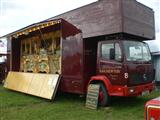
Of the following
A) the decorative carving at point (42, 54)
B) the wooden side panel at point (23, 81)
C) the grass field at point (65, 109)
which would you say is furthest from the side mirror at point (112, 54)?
the wooden side panel at point (23, 81)

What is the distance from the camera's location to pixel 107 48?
404 inches

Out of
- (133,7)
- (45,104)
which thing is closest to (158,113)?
(133,7)

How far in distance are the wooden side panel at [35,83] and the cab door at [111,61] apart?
7.62ft

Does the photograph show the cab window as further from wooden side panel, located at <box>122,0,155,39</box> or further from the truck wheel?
the truck wheel

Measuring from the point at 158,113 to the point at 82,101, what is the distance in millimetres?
8969

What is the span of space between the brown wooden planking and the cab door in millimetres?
454

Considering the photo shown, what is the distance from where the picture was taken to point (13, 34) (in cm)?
1494

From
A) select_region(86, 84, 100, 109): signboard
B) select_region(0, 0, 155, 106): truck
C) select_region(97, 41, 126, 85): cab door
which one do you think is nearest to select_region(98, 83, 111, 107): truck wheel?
select_region(0, 0, 155, 106): truck

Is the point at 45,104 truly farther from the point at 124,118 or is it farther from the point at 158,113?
the point at 158,113

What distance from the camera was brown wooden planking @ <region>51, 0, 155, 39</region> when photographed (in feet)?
31.8

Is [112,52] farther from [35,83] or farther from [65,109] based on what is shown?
[35,83]

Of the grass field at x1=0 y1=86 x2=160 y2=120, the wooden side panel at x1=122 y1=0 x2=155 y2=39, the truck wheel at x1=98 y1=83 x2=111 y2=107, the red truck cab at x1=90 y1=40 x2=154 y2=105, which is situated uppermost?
the wooden side panel at x1=122 y1=0 x2=155 y2=39

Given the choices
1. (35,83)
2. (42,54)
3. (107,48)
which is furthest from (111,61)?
(42,54)

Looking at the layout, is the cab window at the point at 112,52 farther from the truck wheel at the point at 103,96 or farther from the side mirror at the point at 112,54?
the truck wheel at the point at 103,96
